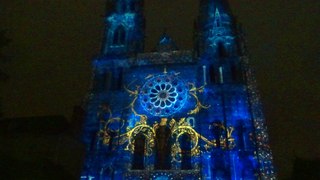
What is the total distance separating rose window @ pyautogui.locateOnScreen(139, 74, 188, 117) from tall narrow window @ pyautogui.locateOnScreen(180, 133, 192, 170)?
1984 mm

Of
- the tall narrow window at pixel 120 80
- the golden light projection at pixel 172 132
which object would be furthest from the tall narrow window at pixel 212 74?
the tall narrow window at pixel 120 80

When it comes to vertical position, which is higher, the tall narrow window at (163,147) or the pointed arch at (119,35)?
the pointed arch at (119,35)

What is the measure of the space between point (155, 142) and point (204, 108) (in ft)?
12.5

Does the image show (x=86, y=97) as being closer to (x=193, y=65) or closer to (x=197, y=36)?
(x=193, y=65)

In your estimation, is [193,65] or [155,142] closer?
[155,142]

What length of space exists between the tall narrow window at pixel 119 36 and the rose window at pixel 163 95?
4693 millimetres

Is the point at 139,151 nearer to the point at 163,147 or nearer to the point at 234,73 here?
the point at 163,147

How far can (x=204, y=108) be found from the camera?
950 inches

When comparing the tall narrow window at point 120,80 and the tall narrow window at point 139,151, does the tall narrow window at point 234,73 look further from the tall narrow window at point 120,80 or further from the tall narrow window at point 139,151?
the tall narrow window at point 120,80

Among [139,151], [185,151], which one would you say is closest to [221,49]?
[185,151]

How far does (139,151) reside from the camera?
23531mm

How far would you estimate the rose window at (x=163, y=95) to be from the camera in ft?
80.9

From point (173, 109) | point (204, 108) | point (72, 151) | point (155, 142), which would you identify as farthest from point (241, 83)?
point (72, 151)

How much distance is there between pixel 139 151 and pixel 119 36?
32.9 ft
